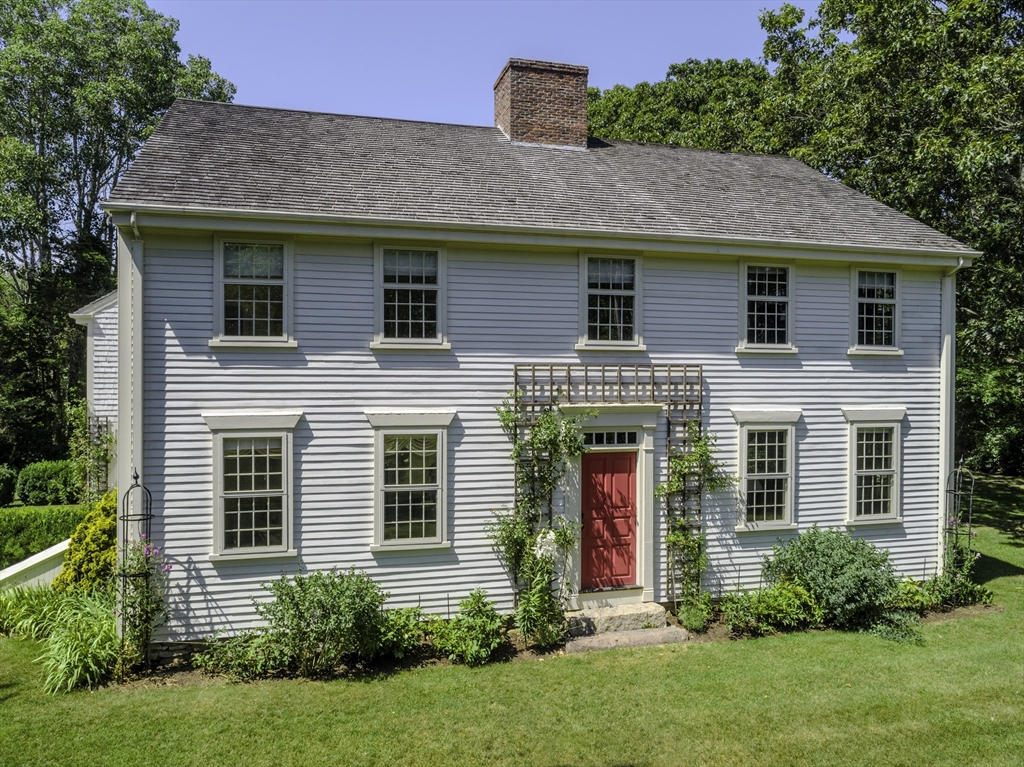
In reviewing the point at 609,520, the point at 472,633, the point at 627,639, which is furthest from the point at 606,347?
the point at 472,633

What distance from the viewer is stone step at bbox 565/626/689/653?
945cm

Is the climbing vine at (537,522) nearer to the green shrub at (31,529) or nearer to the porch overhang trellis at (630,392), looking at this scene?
the porch overhang trellis at (630,392)

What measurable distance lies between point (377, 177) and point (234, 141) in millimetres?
2661

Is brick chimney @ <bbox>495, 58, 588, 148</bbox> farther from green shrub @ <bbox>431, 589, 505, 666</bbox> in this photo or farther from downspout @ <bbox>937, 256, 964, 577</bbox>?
green shrub @ <bbox>431, 589, 505, 666</bbox>

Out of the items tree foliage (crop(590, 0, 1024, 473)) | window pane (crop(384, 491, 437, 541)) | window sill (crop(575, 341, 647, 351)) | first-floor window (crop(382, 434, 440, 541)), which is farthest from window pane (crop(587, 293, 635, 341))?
tree foliage (crop(590, 0, 1024, 473))

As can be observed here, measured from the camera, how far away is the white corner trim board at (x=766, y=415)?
11.0 m

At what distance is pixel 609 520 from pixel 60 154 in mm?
31600

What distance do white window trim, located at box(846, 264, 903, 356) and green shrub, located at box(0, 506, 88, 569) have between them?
16222 millimetres

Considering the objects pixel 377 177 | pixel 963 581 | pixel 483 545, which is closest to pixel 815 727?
pixel 483 545

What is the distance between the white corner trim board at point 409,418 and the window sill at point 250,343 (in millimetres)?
1492

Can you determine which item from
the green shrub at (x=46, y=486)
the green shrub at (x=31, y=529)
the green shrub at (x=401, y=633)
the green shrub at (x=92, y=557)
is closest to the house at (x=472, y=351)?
the green shrub at (x=401, y=633)

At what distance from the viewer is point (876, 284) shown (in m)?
11.8

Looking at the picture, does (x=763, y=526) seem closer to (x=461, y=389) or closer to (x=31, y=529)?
(x=461, y=389)

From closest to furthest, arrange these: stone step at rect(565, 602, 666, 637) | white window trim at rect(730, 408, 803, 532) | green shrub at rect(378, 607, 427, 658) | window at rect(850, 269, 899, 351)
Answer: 1. green shrub at rect(378, 607, 427, 658)
2. stone step at rect(565, 602, 666, 637)
3. white window trim at rect(730, 408, 803, 532)
4. window at rect(850, 269, 899, 351)
